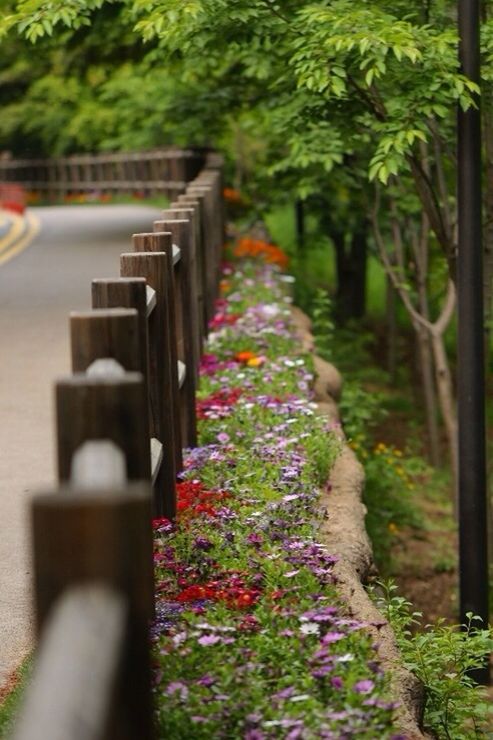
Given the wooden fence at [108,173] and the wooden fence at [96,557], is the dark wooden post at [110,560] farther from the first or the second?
the wooden fence at [108,173]

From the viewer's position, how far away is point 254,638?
4.70m

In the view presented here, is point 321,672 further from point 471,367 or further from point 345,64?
point 345,64

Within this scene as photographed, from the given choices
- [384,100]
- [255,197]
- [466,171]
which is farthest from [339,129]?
[255,197]

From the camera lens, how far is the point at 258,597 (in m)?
5.16

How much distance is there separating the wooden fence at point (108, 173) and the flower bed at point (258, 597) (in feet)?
51.4

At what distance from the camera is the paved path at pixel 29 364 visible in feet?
20.0

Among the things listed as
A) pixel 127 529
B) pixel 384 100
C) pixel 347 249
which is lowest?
pixel 347 249

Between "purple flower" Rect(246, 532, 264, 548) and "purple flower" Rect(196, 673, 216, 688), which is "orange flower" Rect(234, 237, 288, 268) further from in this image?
"purple flower" Rect(196, 673, 216, 688)

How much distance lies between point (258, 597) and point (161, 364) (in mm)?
1619

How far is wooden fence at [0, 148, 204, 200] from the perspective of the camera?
25.6 metres

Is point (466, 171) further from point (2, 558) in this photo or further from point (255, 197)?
point (255, 197)

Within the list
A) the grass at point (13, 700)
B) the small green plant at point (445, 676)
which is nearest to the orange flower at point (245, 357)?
the small green plant at point (445, 676)

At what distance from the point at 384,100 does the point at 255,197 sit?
11287 mm

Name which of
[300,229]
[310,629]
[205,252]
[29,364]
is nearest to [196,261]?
[205,252]
